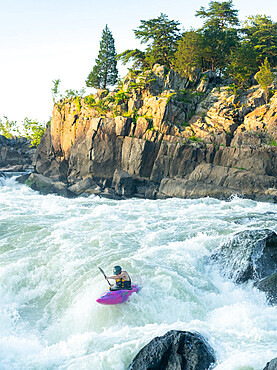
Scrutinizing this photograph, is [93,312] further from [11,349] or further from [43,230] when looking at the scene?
[43,230]

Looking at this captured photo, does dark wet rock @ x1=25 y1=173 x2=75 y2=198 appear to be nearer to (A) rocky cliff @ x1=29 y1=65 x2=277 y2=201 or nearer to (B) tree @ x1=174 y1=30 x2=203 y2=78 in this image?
(A) rocky cliff @ x1=29 y1=65 x2=277 y2=201

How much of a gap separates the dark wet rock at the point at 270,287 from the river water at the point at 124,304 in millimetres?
237

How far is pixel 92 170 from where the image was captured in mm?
32500

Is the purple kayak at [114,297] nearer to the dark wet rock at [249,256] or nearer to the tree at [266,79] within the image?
the dark wet rock at [249,256]

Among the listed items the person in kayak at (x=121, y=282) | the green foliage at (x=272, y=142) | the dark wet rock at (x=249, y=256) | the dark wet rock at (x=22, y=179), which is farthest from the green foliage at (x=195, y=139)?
the person in kayak at (x=121, y=282)

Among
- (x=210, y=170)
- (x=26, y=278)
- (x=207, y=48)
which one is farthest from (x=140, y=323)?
(x=207, y=48)

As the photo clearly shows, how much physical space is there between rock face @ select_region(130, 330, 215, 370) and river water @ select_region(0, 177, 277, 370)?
0.46 metres

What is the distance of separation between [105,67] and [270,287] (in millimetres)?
39832

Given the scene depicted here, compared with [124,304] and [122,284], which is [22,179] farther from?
[124,304]

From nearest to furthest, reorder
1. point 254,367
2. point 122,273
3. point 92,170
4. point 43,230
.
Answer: point 254,367 < point 122,273 < point 43,230 < point 92,170

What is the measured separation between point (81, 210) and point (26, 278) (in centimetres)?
1182

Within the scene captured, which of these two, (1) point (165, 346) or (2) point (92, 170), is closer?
(1) point (165, 346)

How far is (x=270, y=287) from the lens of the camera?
410 inches

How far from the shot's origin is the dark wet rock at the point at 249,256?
11.9 m
